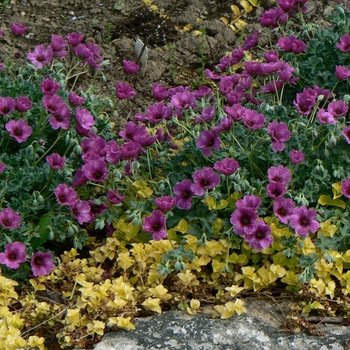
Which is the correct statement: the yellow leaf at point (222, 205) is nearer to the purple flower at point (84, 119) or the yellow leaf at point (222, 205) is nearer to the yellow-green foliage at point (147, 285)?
the yellow-green foliage at point (147, 285)

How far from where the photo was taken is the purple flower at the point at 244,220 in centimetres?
315

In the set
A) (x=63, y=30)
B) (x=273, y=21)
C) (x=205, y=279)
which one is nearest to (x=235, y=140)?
(x=205, y=279)

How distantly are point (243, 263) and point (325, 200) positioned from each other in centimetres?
44

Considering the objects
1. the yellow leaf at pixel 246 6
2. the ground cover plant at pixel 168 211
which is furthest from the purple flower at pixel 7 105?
the yellow leaf at pixel 246 6

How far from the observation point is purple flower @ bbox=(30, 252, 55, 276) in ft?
10.9

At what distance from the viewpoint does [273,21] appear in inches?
158

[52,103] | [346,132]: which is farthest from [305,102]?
[52,103]

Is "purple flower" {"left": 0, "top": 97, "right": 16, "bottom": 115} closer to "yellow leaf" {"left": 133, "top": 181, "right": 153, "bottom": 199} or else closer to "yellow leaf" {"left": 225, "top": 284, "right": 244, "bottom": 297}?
"yellow leaf" {"left": 133, "top": 181, "right": 153, "bottom": 199}

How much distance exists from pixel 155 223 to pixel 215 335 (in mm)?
504

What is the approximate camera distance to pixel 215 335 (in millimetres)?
3029

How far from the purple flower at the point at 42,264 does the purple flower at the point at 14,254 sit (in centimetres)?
9

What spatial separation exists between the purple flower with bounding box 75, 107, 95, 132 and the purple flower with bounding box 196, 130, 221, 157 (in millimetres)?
491

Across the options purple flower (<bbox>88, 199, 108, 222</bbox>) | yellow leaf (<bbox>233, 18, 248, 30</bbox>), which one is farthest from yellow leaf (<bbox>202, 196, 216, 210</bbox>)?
yellow leaf (<bbox>233, 18, 248, 30</bbox>)

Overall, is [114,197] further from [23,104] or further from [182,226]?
[23,104]
